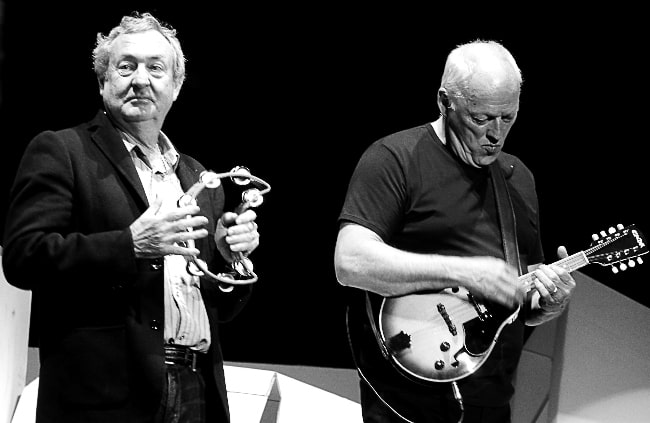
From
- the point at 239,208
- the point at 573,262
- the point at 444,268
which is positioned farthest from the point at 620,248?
the point at 239,208

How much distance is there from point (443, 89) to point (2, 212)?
2.16 m

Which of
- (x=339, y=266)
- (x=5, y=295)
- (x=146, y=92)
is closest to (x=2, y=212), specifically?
(x=5, y=295)

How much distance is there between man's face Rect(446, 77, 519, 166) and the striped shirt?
80 cm

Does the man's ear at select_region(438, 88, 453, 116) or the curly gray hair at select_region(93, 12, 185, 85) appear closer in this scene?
the curly gray hair at select_region(93, 12, 185, 85)

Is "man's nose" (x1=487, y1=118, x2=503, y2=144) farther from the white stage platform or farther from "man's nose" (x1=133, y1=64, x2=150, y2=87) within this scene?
the white stage platform

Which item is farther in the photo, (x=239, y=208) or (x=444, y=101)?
(x=444, y=101)

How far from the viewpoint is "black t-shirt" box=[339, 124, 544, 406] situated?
2.44 m

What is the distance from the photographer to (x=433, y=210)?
2.48m

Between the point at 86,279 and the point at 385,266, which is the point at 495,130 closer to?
the point at 385,266

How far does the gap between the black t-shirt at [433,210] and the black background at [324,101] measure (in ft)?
4.57

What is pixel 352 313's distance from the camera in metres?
2.54

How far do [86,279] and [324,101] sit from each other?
2.07 metres

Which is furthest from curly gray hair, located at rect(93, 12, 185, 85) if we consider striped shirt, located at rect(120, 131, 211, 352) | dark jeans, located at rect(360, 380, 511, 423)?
dark jeans, located at rect(360, 380, 511, 423)

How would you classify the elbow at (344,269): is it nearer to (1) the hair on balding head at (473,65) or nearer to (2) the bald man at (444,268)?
(2) the bald man at (444,268)
